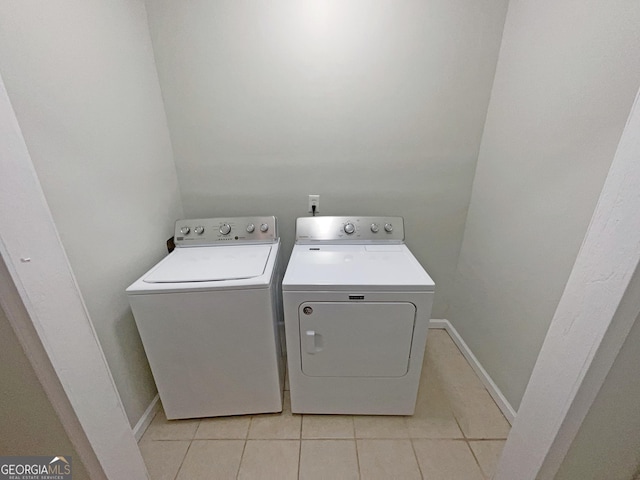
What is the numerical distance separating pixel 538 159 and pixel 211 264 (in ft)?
5.49

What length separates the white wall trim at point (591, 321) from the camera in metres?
0.59

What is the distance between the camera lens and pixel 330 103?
1565 mm

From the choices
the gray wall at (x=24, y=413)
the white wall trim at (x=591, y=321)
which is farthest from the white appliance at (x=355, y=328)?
the gray wall at (x=24, y=413)

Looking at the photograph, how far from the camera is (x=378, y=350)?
1287 mm

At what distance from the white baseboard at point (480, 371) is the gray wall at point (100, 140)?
2011 millimetres

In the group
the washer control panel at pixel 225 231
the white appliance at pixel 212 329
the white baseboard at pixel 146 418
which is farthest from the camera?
the washer control panel at pixel 225 231

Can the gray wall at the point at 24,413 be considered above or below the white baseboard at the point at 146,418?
above

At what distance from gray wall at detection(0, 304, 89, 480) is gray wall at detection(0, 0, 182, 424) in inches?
12.5

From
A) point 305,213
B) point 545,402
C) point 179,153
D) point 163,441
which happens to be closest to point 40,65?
point 179,153

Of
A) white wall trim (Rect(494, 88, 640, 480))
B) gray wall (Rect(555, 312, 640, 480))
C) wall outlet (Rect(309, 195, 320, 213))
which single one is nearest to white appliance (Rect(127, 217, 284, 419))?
wall outlet (Rect(309, 195, 320, 213))

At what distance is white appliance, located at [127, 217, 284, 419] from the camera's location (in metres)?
1.17

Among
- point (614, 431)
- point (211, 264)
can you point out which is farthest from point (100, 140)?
point (614, 431)

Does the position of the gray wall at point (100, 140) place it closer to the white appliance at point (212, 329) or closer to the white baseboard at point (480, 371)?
the white appliance at point (212, 329)

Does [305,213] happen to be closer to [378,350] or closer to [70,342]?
[378,350]
